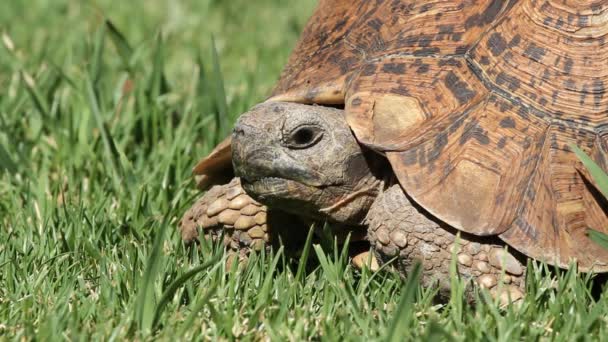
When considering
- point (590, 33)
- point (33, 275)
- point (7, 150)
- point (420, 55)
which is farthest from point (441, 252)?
point (7, 150)

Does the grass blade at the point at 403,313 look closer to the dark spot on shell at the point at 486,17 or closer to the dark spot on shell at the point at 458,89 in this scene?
the dark spot on shell at the point at 458,89

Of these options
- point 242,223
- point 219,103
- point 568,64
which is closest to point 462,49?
point 568,64

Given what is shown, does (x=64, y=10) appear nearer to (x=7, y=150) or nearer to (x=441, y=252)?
(x=7, y=150)

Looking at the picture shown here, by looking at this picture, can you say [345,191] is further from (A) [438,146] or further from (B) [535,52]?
(B) [535,52]

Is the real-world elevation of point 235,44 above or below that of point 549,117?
below

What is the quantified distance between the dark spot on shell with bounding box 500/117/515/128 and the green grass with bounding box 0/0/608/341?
0.50 metres

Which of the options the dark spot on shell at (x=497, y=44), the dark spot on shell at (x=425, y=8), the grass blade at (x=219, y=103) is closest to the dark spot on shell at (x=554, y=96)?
the dark spot on shell at (x=497, y=44)

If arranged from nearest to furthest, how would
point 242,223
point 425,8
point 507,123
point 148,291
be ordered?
point 148,291 < point 507,123 < point 425,8 < point 242,223

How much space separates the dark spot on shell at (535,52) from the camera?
133 inches

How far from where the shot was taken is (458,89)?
3307 mm

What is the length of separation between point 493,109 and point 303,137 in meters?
0.65

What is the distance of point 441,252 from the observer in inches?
128

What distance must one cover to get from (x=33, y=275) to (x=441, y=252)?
4.45 ft

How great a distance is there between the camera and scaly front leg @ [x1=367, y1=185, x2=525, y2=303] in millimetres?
3217
